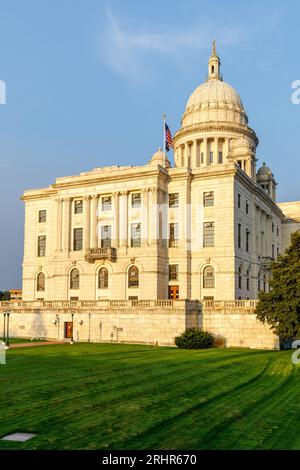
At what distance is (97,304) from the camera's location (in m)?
53.4

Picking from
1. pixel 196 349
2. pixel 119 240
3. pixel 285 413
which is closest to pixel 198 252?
pixel 119 240

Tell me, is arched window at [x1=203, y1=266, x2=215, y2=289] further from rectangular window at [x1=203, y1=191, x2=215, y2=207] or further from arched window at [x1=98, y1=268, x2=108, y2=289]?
arched window at [x1=98, y1=268, x2=108, y2=289]

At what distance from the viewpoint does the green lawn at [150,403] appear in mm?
14461

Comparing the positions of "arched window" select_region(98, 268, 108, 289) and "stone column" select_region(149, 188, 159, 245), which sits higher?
"stone column" select_region(149, 188, 159, 245)

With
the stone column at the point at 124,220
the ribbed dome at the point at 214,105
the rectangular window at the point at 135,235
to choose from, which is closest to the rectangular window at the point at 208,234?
the rectangular window at the point at 135,235

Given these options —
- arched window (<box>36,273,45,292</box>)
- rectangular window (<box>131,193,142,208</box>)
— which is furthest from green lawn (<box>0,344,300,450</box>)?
arched window (<box>36,273,45,292</box>)

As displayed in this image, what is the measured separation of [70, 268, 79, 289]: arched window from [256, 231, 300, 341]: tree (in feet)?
107

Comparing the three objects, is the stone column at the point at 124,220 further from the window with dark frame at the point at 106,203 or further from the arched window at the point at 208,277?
the arched window at the point at 208,277

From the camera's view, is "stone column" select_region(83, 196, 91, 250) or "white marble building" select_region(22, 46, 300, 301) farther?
"stone column" select_region(83, 196, 91, 250)

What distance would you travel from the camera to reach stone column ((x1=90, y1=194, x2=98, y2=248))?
67.4m

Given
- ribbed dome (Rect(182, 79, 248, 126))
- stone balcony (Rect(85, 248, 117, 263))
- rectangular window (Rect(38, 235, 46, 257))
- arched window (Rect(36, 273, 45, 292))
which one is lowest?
arched window (Rect(36, 273, 45, 292))

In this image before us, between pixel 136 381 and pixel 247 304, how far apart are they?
2605cm

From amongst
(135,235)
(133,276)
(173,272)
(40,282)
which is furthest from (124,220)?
(40,282)

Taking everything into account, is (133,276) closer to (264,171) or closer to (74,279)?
(74,279)
